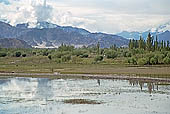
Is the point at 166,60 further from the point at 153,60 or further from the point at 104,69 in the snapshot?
the point at 104,69

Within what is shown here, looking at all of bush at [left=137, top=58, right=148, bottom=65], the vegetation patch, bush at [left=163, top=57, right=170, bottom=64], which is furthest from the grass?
the vegetation patch

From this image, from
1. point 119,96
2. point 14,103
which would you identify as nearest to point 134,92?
point 119,96

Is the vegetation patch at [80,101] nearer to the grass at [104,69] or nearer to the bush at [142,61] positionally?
the grass at [104,69]

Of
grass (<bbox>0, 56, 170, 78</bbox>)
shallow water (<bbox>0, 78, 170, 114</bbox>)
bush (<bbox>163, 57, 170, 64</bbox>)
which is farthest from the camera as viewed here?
bush (<bbox>163, 57, 170, 64</bbox>)

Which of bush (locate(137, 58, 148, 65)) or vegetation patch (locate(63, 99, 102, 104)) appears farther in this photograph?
bush (locate(137, 58, 148, 65))

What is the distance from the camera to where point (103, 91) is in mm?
69750

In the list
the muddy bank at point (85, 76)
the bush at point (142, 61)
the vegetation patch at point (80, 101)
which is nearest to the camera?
the vegetation patch at point (80, 101)

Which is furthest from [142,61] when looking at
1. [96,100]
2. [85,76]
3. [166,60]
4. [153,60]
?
[96,100]

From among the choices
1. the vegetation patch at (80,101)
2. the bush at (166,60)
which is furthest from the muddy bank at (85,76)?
the bush at (166,60)

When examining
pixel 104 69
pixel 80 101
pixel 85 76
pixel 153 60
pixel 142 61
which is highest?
pixel 153 60

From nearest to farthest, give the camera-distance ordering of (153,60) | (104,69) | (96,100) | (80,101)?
1. (80,101)
2. (96,100)
3. (104,69)
4. (153,60)

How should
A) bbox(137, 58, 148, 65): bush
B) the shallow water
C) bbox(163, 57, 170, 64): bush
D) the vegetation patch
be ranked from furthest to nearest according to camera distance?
bbox(137, 58, 148, 65): bush < bbox(163, 57, 170, 64): bush < the vegetation patch < the shallow water

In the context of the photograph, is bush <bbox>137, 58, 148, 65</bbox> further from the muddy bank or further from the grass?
the muddy bank

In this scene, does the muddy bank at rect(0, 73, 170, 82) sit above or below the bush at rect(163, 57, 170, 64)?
below
